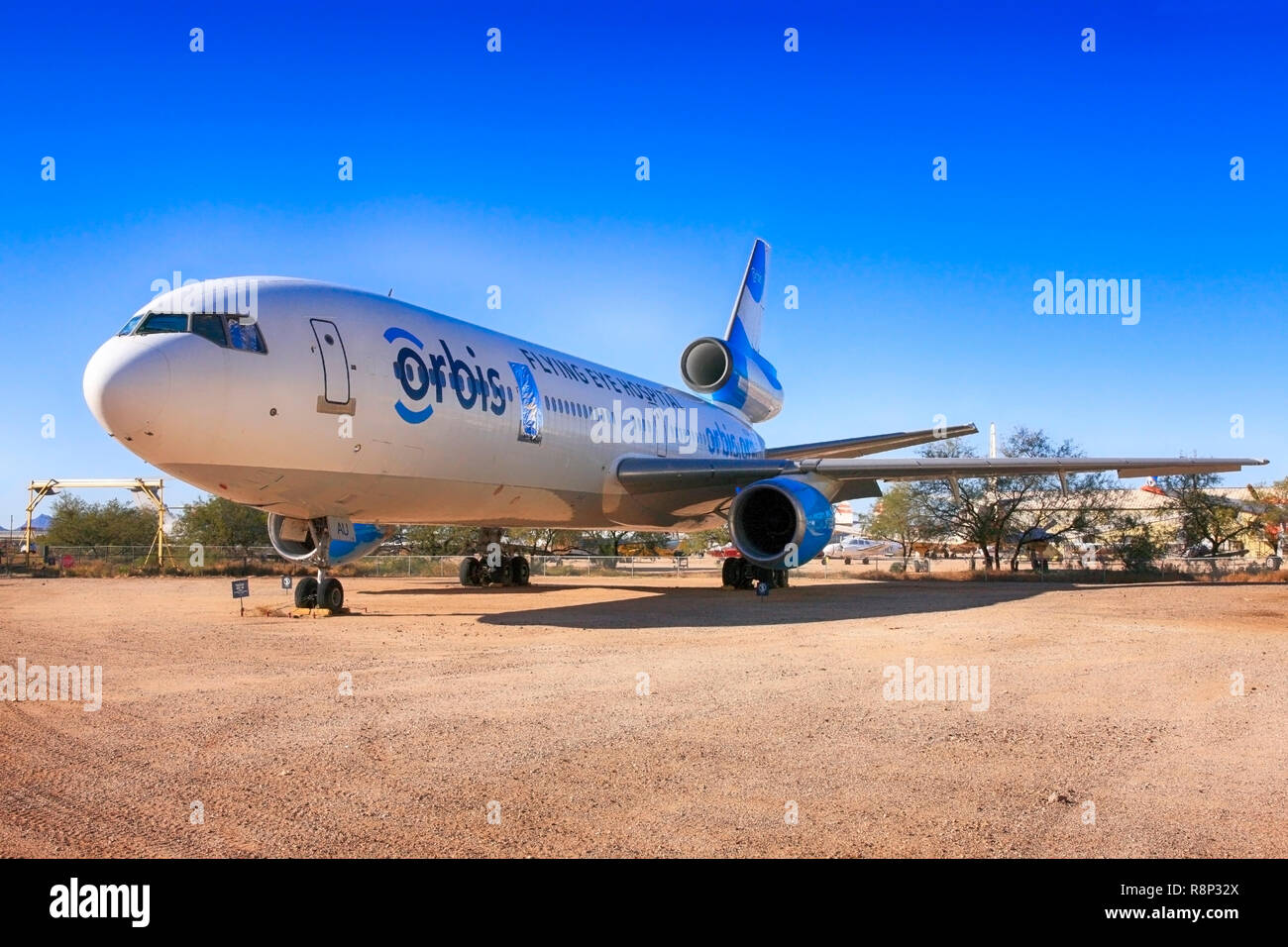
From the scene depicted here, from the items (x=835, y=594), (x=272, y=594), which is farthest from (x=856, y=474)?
(x=272, y=594)

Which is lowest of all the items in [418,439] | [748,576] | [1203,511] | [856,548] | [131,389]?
[856,548]

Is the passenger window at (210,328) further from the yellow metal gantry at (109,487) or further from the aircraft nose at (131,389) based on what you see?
the yellow metal gantry at (109,487)

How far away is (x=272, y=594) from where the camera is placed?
1938cm

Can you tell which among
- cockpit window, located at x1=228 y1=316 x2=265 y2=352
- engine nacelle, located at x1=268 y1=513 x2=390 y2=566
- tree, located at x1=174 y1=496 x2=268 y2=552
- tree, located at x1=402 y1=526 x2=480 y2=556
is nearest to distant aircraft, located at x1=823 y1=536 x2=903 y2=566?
tree, located at x1=402 y1=526 x2=480 y2=556

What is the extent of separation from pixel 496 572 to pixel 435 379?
31.7 ft

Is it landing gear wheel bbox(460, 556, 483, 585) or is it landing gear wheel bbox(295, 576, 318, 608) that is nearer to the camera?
landing gear wheel bbox(295, 576, 318, 608)

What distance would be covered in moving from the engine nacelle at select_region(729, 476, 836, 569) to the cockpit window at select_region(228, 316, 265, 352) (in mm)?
8816

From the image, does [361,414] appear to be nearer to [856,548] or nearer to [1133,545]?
[1133,545]

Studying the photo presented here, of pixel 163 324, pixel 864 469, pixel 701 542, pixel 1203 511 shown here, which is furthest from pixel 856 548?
pixel 163 324

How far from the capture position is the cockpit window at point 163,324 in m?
10.7

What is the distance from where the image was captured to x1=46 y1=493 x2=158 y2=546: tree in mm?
45031

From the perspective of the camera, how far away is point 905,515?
1340 inches

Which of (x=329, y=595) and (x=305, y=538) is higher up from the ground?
(x=305, y=538)

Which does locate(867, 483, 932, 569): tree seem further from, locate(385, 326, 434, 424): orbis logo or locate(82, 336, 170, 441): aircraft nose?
locate(82, 336, 170, 441): aircraft nose
